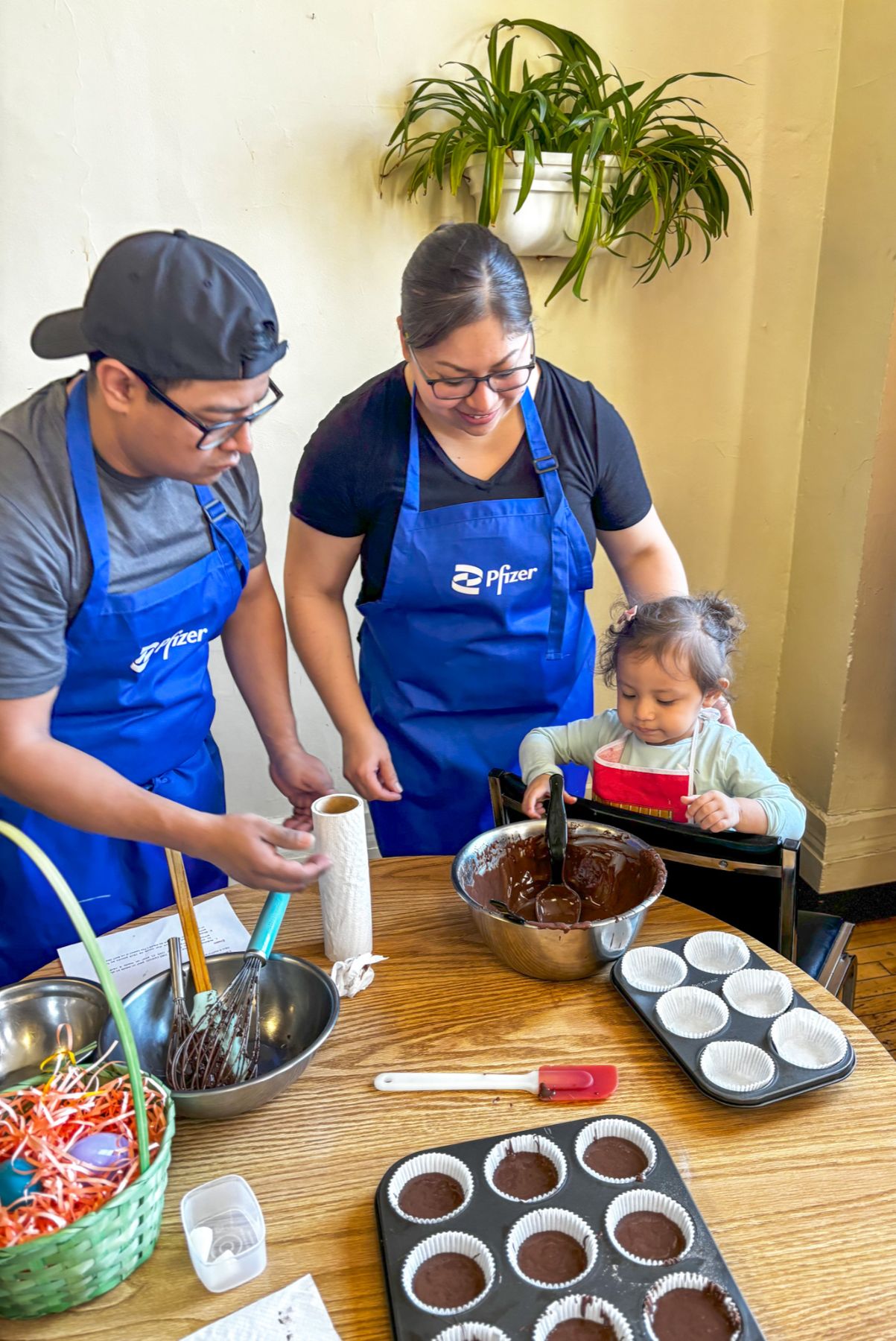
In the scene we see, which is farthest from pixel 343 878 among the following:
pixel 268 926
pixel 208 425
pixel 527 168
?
pixel 527 168

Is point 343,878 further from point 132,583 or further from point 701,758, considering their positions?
point 701,758

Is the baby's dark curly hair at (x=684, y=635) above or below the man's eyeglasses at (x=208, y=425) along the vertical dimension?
below

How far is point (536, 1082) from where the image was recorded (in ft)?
3.59

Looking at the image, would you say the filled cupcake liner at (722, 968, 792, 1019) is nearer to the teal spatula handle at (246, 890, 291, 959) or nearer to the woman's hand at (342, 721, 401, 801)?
the teal spatula handle at (246, 890, 291, 959)

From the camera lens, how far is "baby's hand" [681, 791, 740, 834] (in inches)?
58.3

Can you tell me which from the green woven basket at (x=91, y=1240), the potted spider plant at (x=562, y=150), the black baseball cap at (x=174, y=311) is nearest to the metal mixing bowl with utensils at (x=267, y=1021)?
the green woven basket at (x=91, y=1240)

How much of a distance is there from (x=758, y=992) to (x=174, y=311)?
1.07 m

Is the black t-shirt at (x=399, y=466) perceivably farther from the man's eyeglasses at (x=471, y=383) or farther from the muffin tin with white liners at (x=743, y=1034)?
the muffin tin with white liners at (x=743, y=1034)

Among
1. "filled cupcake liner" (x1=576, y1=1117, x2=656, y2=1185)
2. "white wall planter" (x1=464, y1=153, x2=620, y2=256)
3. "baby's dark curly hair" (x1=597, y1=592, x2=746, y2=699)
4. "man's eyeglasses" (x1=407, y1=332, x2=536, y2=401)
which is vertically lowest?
"filled cupcake liner" (x1=576, y1=1117, x2=656, y2=1185)

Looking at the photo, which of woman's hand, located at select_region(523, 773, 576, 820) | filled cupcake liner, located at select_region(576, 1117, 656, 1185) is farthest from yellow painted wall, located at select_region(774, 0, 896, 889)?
filled cupcake liner, located at select_region(576, 1117, 656, 1185)

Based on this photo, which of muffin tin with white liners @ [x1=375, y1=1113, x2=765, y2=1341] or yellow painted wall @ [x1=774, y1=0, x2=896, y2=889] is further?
yellow painted wall @ [x1=774, y1=0, x2=896, y2=889]

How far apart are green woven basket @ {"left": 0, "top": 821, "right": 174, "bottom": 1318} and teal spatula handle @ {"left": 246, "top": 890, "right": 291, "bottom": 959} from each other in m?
0.29

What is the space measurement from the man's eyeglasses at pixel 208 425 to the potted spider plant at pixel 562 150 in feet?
4.09

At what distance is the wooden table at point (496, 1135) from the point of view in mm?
869
